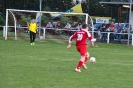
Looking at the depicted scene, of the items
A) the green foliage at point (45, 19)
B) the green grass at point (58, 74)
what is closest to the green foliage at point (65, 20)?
the green foliage at point (45, 19)

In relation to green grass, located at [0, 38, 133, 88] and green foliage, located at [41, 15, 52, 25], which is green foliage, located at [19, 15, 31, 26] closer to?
green foliage, located at [41, 15, 52, 25]

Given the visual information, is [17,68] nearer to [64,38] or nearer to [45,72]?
[45,72]

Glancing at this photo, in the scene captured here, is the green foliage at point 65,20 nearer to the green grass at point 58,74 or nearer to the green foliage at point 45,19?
the green foliage at point 45,19

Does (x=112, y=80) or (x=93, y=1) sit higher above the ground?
(x=93, y=1)

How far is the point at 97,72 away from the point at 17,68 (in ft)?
9.20

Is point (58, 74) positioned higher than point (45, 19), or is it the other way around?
point (45, 19)

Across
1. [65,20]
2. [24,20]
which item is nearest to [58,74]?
[24,20]

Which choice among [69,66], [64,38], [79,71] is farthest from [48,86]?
[64,38]

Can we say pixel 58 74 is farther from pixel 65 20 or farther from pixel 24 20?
pixel 65 20

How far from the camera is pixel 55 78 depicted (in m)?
14.7

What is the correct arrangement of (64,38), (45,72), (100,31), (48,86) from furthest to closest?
(100,31), (64,38), (45,72), (48,86)

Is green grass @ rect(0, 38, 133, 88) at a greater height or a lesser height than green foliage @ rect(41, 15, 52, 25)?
lesser

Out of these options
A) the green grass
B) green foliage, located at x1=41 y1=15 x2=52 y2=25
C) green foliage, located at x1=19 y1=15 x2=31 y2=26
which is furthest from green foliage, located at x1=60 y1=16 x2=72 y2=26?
the green grass

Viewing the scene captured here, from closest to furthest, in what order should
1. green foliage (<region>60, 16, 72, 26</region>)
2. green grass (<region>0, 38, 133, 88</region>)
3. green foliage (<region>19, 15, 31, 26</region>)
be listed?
1. green grass (<region>0, 38, 133, 88</region>)
2. green foliage (<region>19, 15, 31, 26</region>)
3. green foliage (<region>60, 16, 72, 26</region>)
